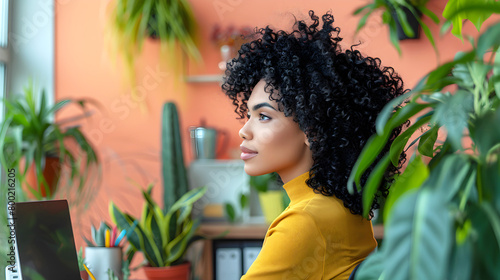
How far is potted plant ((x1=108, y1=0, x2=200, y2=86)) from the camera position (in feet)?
9.33

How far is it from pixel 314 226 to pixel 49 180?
2.12m

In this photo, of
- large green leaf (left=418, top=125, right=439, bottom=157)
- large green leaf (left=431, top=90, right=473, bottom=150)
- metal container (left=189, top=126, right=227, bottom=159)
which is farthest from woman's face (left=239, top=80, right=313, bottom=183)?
metal container (left=189, top=126, right=227, bottom=159)

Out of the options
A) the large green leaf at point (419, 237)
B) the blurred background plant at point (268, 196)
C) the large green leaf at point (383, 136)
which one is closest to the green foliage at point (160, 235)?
the blurred background plant at point (268, 196)

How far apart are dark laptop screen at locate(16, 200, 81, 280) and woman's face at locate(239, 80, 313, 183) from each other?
40cm

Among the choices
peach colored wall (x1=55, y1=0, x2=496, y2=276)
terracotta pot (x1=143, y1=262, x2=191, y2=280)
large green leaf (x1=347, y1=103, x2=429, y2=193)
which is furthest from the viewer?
peach colored wall (x1=55, y1=0, x2=496, y2=276)

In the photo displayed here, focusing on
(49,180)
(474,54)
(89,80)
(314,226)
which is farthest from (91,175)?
(474,54)

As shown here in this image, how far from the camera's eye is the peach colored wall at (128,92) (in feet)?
9.96

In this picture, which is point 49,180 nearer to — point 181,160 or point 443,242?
point 181,160

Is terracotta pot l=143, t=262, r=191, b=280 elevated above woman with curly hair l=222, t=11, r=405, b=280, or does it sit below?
below

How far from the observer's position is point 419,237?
1.51 feet

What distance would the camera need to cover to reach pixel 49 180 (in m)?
2.61

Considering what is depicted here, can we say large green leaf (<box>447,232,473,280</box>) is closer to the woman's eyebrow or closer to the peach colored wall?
the woman's eyebrow

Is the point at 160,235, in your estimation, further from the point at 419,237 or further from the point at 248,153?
the point at 419,237

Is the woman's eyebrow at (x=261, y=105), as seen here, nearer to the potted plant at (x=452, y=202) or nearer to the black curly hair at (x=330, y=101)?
the black curly hair at (x=330, y=101)
